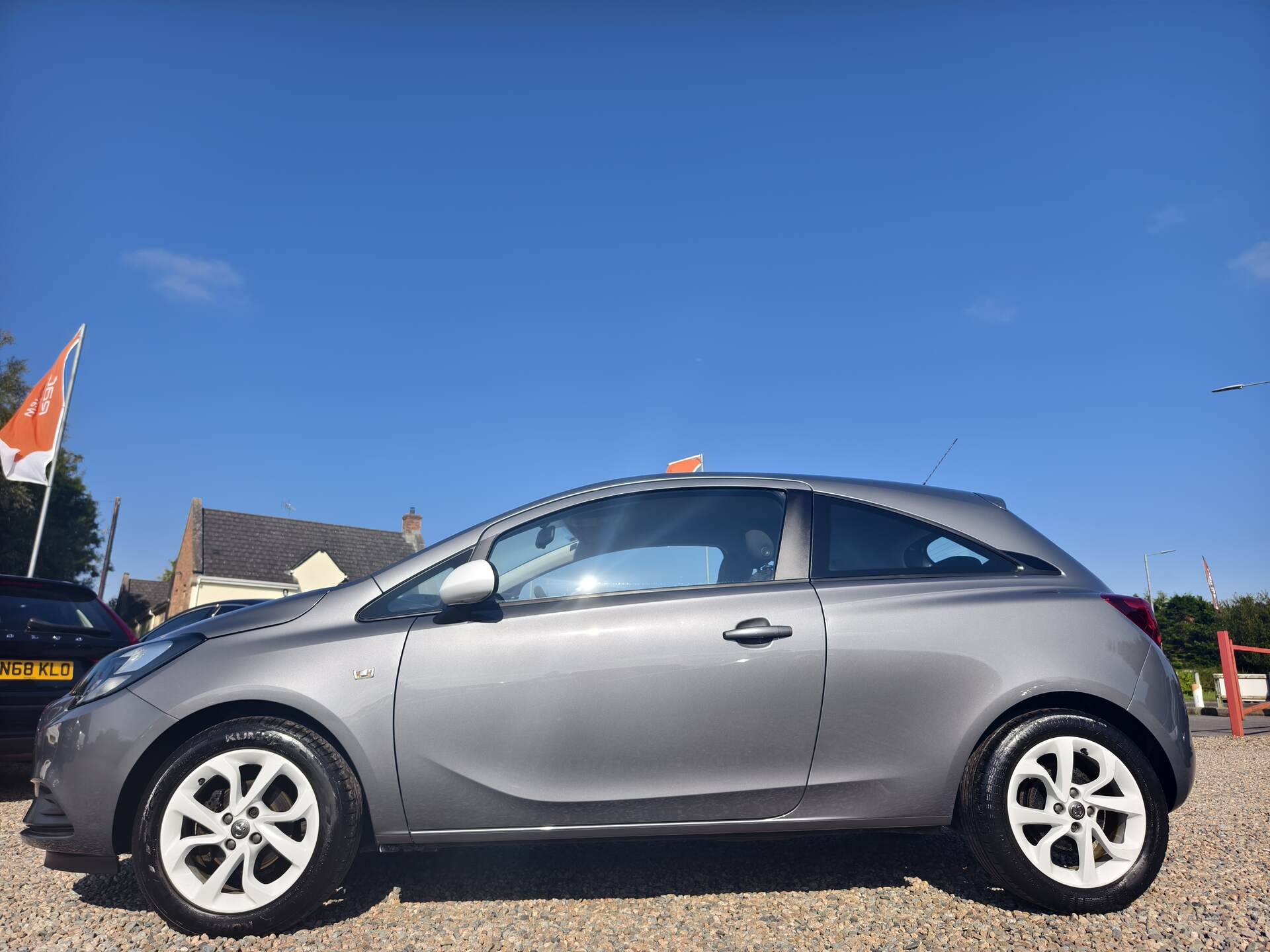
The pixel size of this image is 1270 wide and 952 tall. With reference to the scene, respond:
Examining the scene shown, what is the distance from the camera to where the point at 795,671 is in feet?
9.55

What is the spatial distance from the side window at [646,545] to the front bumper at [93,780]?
133cm

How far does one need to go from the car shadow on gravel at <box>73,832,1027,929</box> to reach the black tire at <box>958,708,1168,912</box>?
18 centimetres

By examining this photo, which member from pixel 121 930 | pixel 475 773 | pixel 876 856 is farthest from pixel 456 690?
pixel 876 856

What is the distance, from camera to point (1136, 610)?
10.3 ft

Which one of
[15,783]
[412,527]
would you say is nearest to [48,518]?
[412,527]

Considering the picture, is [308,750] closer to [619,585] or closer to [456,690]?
[456,690]

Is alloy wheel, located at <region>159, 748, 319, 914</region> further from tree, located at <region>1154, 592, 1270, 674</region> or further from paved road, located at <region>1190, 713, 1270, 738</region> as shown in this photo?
tree, located at <region>1154, 592, 1270, 674</region>

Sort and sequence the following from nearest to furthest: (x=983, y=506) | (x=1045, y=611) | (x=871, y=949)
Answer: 1. (x=871, y=949)
2. (x=1045, y=611)
3. (x=983, y=506)

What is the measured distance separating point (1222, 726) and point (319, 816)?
1593cm

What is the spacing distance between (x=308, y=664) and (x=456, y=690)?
1.76 ft

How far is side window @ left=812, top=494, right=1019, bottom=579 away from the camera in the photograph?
126 inches

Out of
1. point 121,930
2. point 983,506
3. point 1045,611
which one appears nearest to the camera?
point 121,930

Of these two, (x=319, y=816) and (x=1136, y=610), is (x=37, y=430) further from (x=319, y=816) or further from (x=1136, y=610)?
(x=1136, y=610)

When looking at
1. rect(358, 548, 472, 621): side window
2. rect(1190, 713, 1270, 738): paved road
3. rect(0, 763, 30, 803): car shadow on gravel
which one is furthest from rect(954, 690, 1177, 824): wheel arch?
rect(1190, 713, 1270, 738): paved road
